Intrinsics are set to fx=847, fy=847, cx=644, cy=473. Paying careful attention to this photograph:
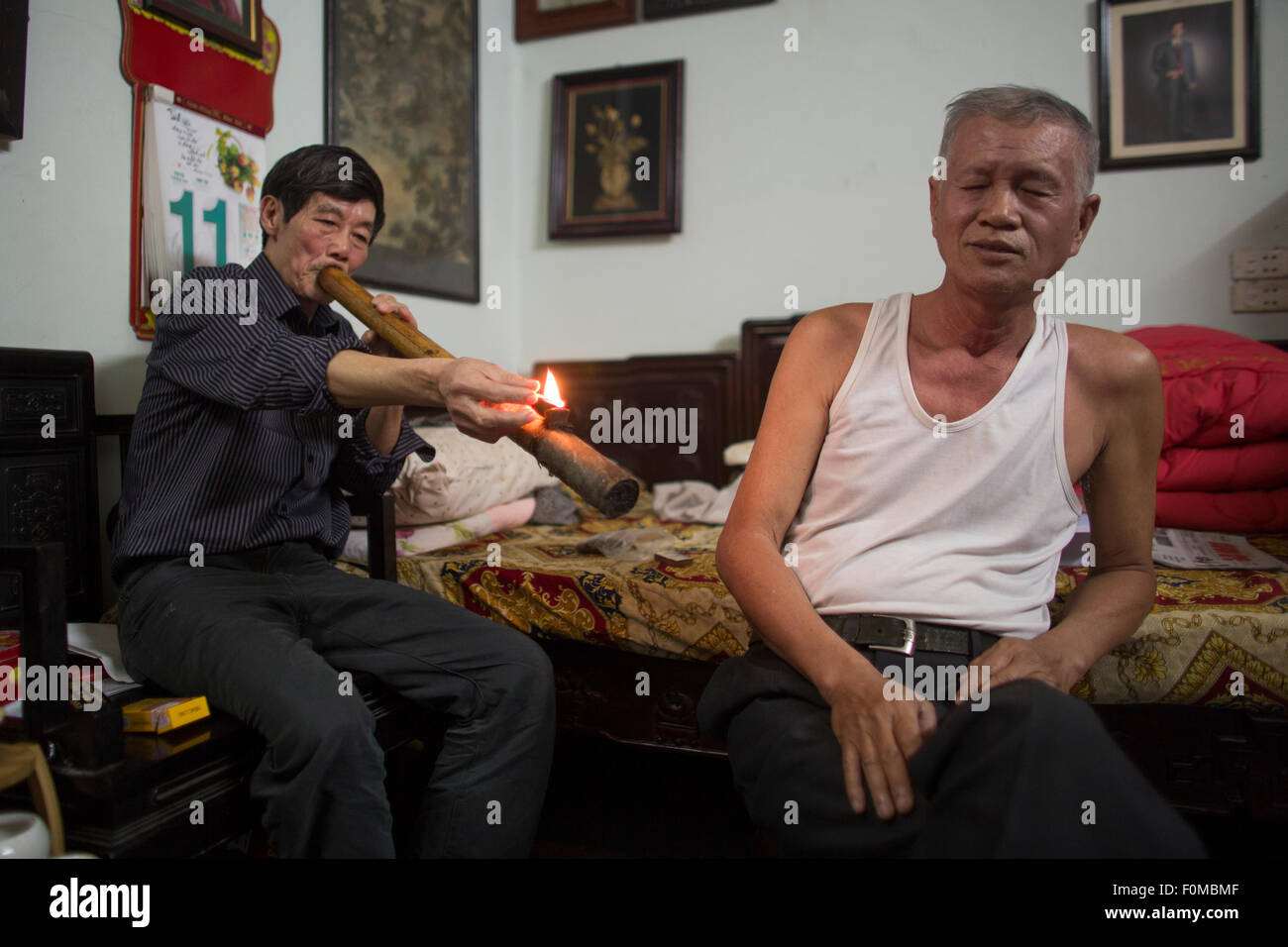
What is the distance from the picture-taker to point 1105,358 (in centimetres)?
109

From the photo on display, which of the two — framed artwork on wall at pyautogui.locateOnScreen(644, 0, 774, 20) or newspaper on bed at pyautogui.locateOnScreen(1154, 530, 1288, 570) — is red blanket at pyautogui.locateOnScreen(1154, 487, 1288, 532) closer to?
newspaper on bed at pyautogui.locateOnScreen(1154, 530, 1288, 570)

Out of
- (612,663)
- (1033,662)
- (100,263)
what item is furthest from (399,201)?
(1033,662)

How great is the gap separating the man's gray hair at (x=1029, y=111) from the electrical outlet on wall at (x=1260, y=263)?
1.77 m

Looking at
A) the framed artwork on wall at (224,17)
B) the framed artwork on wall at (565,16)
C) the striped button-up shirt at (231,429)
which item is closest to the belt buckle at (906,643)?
the striped button-up shirt at (231,429)

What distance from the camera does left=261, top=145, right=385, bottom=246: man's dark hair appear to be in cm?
142

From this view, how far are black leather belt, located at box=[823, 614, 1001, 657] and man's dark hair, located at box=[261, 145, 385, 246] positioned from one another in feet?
3.56

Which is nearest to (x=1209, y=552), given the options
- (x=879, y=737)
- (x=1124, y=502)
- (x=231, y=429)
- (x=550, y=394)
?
(x=1124, y=502)

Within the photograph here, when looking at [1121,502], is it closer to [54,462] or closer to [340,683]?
Answer: [340,683]

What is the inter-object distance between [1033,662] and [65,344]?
5.49 ft

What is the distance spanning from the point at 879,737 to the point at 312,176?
4.06 ft

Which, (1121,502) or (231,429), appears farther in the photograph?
(231,429)

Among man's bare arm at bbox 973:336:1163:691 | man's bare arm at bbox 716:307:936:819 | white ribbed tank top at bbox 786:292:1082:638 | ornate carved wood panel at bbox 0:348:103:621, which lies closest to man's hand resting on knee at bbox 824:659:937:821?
man's bare arm at bbox 716:307:936:819

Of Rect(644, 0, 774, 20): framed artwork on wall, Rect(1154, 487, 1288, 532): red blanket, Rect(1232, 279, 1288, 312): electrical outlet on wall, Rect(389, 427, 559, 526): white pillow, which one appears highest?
Rect(644, 0, 774, 20): framed artwork on wall

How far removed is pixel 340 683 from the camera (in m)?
1.13
